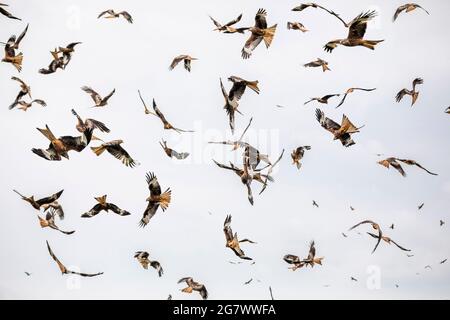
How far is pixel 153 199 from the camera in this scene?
1952 cm

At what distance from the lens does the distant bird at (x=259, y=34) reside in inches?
766

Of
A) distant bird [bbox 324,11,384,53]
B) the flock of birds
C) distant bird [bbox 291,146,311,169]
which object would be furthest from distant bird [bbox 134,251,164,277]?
distant bird [bbox 324,11,384,53]

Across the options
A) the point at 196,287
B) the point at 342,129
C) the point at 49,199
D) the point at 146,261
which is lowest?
the point at 196,287

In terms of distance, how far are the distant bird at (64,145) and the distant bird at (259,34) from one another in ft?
21.8

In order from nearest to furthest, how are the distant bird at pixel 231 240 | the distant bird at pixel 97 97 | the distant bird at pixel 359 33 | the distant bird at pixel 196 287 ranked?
the distant bird at pixel 359 33 → the distant bird at pixel 231 240 → the distant bird at pixel 97 97 → the distant bird at pixel 196 287

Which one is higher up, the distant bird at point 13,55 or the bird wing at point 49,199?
the distant bird at point 13,55

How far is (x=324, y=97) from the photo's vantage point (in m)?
22.1

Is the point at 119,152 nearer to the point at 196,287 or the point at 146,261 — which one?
the point at 146,261

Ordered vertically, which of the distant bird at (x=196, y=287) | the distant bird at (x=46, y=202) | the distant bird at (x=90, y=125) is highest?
the distant bird at (x=90, y=125)

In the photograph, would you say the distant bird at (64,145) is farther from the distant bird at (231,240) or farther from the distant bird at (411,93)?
the distant bird at (411,93)

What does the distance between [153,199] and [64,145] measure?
3.81 m

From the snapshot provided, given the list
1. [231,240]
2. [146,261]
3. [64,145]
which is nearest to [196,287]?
[146,261]

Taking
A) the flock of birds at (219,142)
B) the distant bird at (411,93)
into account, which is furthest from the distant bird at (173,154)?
the distant bird at (411,93)
